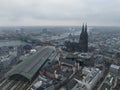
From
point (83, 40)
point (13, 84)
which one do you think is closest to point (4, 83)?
point (13, 84)

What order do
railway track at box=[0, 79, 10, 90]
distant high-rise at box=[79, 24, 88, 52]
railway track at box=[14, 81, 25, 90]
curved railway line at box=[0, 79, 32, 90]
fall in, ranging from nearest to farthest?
1. railway track at box=[14, 81, 25, 90]
2. curved railway line at box=[0, 79, 32, 90]
3. railway track at box=[0, 79, 10, 90]
4. distant high-rise at box=[79, 24, 88, 52]

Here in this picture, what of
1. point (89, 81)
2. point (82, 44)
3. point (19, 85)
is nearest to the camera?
point (89, 81)

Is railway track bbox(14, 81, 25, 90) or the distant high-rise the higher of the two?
the distant high-rise

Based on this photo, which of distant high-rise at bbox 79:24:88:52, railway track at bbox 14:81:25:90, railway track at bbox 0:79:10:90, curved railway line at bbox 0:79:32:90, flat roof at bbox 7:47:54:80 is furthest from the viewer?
distant high-rise at bbox 79:24:88:52

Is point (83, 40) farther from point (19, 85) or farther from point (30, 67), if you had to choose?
point (19, 85)

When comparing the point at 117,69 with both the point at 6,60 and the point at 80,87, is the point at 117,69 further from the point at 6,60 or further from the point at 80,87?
the point at 6,60

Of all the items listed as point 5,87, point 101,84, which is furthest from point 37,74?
point 101,84

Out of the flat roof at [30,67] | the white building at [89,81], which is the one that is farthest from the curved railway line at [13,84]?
the white building at [89,81]

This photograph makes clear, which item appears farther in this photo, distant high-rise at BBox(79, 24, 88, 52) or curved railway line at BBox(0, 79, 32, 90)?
distant high-rise at BBox(79, 24, 88, 52)

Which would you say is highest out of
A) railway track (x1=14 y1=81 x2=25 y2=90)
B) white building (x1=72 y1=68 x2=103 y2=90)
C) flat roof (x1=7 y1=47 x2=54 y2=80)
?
flat roof (x1=7 y1=47 x2=54 y2=80)

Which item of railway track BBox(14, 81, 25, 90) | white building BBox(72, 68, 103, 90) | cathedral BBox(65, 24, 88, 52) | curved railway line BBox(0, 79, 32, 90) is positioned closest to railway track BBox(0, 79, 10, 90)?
curved railway line BBox(0, 79, 32, 90)

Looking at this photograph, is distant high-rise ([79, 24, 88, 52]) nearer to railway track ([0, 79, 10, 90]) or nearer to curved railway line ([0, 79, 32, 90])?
curved railway line ([0, 79, 32, 90])

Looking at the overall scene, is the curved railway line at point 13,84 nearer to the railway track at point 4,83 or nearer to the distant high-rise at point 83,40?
the railway track at point 4,83

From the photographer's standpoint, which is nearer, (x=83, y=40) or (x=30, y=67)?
(x=30, y=67)
